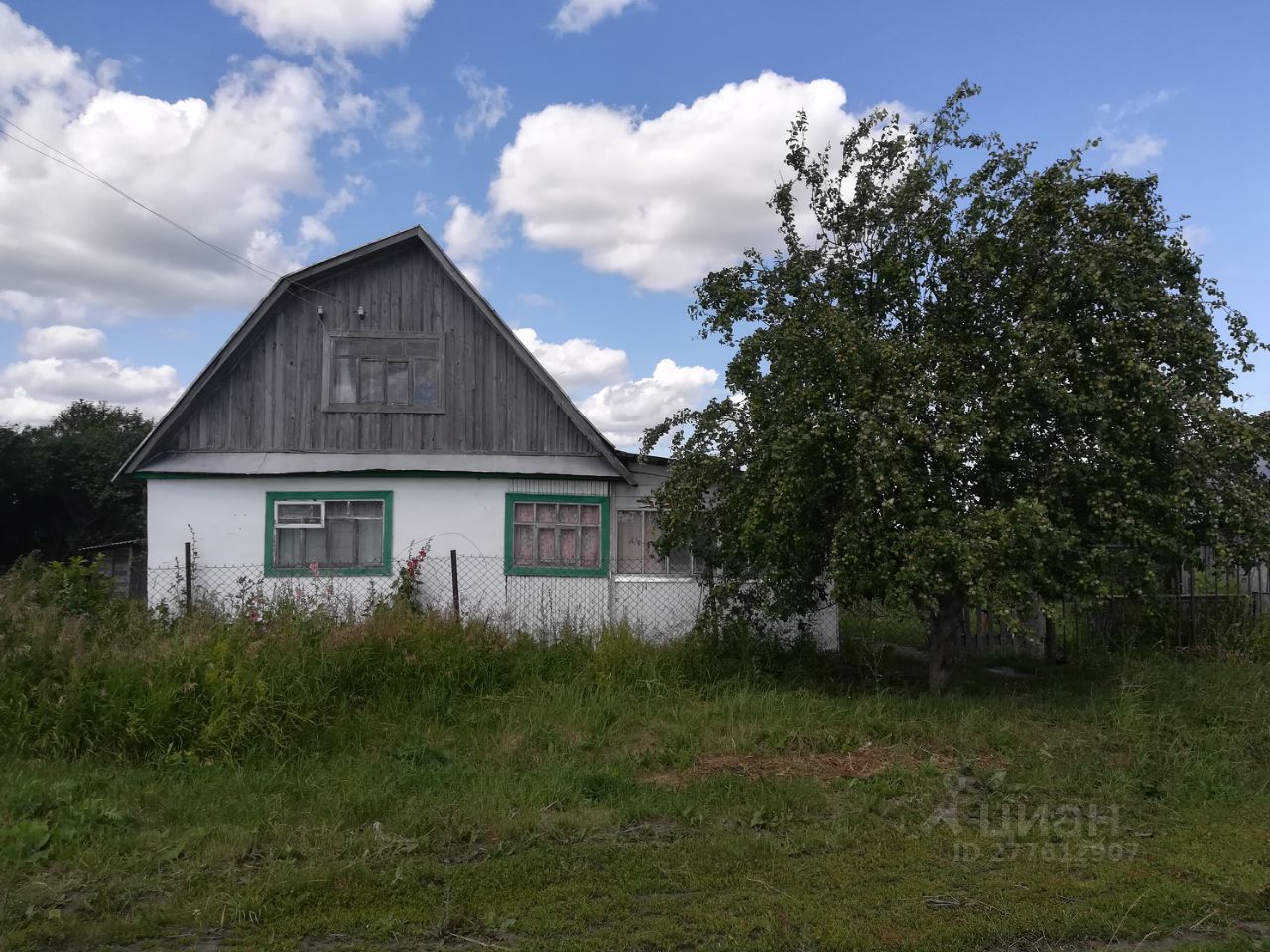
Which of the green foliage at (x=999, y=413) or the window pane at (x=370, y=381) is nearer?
the green foliage at (x=999, y=413)

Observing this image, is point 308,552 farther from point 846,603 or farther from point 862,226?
point 862,226

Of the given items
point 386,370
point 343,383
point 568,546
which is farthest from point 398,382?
point 568,546

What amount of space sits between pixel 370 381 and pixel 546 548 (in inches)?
A: 136

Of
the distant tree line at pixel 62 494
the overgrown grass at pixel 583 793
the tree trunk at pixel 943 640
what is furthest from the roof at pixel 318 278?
the distant tree line at pixel 62 494

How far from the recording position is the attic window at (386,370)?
12.7 metres

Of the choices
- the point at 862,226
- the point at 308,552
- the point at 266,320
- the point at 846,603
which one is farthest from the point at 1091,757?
the point at 266,320

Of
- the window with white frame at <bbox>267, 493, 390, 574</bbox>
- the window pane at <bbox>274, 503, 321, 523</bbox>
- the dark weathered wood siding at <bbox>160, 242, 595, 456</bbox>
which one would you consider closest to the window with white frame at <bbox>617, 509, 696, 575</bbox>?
the dark weathered wood siding at <bbox>160, 242, 595, 456</bbox>

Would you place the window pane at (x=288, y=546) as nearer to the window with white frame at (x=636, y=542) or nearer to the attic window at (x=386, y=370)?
the attic window at (x=386, y=370)

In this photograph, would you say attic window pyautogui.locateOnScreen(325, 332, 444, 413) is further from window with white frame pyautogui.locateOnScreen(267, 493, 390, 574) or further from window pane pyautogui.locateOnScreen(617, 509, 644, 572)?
window pane pyautogui.locateOnScreen(617, 509, 644, 572)

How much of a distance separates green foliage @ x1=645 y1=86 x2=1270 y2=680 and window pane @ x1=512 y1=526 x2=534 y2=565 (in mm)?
3871

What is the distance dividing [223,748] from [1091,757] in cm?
646

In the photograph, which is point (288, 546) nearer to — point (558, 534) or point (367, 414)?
point (367, 414)

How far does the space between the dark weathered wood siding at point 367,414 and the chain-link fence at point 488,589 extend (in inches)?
67.5

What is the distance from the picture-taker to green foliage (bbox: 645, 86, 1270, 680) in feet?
A: 24.9
